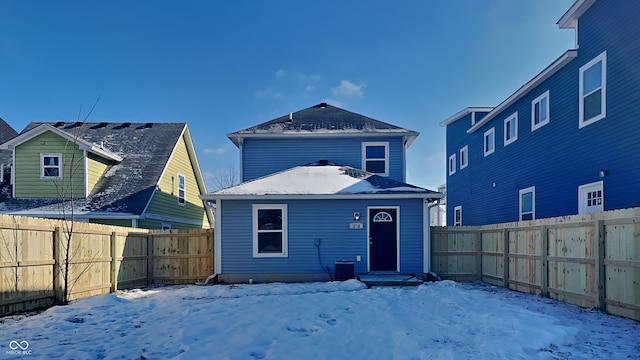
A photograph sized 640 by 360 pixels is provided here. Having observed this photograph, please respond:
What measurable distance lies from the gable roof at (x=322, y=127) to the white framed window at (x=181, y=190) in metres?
4.17

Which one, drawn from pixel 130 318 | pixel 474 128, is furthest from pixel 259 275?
pixel 474 128

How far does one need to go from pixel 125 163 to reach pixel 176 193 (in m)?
2.40

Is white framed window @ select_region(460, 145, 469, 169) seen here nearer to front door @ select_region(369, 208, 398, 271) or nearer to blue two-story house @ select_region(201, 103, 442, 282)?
blue two-story house @ select_region(201, 103, 442, 282)

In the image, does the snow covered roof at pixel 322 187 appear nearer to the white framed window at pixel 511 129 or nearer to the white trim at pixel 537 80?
the white trim at pixel 537 80

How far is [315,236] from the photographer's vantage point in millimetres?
9961

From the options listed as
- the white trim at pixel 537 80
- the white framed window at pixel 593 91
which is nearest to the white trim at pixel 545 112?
the white trim at pixel 537 80

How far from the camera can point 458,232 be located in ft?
33.7

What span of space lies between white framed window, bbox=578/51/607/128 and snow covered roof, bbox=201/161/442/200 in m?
4.20

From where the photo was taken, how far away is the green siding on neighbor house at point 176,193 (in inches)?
538

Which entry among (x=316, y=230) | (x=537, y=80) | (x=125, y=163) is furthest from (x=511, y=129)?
(x=125, y=163)

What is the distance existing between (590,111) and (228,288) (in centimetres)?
1042

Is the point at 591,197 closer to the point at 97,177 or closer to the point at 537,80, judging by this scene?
the point at 537,80

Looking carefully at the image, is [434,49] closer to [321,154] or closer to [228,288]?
[321,154]

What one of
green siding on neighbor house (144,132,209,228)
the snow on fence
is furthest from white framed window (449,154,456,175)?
the snow on fence
